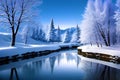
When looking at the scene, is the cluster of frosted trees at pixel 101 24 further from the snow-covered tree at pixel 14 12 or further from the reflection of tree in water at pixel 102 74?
the reflection of tree in water at pixel 102 74

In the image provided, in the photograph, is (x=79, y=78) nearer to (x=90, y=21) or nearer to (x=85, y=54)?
(x=85, y=54)

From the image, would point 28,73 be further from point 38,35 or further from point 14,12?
point 38,35

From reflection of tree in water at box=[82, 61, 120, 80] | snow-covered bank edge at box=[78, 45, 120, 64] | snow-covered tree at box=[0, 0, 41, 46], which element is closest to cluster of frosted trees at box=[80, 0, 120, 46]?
snow-covered bank edge at box=[78, 45, 120, 64]

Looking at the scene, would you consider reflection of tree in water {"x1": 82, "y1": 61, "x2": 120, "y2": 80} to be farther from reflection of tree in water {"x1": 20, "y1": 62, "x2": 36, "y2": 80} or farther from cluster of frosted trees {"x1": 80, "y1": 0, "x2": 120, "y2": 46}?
cluster of frosted trees {"x1": 80, "y1": 0, "x2": 120, "y2": 46}

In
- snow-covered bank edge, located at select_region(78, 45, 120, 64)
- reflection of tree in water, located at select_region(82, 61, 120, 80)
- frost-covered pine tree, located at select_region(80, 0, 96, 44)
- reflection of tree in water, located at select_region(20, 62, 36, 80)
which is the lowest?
reflection of tree in water, located at select_region(82, 61, 120, 80)

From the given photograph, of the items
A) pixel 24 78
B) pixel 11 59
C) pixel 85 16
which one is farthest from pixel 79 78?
pixel 85 16

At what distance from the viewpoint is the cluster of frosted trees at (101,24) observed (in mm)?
40125

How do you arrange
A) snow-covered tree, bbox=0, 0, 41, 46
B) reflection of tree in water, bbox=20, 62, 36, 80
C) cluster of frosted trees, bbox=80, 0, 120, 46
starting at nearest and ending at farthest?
reflection of tree in water, bbox=20, 62, 36, 80
snow-covered tree, bbox=0, 0, 41, 46
cluster of frosted trees, bbox=80, 0, 120, 46

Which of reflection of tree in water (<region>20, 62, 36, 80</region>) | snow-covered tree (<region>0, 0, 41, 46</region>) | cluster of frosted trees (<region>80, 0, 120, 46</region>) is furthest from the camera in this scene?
cluster of frosted trees (<region>80, 0, 120, 46</region>)

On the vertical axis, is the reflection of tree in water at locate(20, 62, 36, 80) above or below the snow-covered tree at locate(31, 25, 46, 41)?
below

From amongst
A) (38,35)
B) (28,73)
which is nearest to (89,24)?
(28,73)

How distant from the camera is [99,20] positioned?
40.5 m

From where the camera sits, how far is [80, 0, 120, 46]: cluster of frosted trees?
132ft

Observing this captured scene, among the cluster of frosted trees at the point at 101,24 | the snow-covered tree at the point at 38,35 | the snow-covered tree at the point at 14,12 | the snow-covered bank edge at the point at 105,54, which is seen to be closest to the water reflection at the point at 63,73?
the snow-covered bank edge at the point at 105,54
